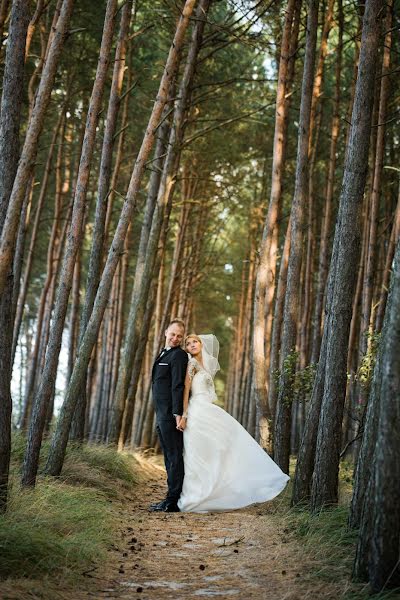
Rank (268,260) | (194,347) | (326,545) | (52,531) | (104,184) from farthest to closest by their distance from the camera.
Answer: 1. (268,260)
2. (104,184)
3. (194,347)
4. (52,531)
5. (326,545)

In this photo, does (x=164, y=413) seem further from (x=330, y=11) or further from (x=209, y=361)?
(x=330, y=11)

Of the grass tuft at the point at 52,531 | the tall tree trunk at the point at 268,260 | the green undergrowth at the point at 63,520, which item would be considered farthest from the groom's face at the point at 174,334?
the grass tuft at the point at 52,531

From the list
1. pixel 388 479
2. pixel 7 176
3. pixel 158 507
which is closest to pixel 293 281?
pixel 158 507

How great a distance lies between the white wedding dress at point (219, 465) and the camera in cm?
823

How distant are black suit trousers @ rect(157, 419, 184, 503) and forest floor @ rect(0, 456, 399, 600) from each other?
63 cm

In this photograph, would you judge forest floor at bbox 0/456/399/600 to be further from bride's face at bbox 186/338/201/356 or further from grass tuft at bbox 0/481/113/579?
bride's face at bbox 186/338/201/356

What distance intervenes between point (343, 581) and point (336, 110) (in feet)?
38.4

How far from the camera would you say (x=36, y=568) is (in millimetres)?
4523

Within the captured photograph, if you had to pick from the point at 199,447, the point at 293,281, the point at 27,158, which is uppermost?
the point at 27,158

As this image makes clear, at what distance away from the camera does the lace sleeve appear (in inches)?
347

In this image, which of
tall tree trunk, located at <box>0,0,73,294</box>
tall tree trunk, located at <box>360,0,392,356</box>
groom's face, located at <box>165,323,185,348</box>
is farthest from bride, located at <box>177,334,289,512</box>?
tall tree trunk, located at <box>360,0,392,356</box>

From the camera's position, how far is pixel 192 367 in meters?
8.82

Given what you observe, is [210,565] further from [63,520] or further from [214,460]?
[214,460]

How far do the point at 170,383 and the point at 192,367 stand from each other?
337 millimetres
